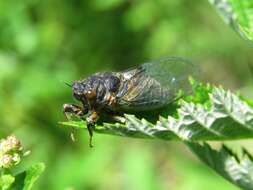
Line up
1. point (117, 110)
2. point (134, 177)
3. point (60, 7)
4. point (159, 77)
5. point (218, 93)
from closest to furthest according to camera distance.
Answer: point (218, 93) → point (117, 110) → point (159, 77) → point (134, 177) → point (60, 7)

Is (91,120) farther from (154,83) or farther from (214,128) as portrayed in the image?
(214,128)

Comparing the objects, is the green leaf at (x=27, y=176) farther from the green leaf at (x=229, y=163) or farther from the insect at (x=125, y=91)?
the insect at (x=125, y=91)

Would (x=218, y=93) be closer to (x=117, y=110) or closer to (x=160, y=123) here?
(x=160, y=123)

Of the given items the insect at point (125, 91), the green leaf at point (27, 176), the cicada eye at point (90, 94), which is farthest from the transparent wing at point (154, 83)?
the green leaf at point (27, 176)

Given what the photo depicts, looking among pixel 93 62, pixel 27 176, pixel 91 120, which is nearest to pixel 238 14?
pixel 91 120

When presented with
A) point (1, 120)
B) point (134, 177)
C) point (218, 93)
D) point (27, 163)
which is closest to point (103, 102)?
point (218, 93)
